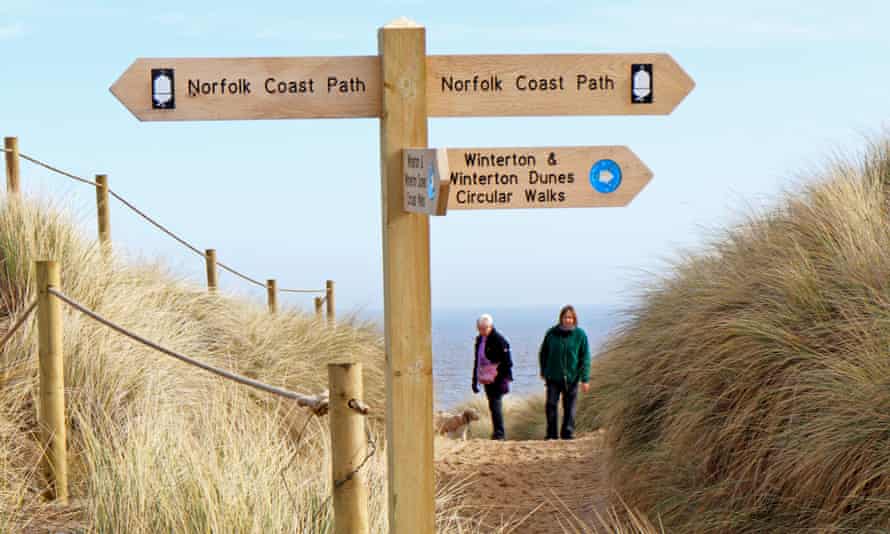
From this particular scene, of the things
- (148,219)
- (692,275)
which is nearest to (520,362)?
(148,219)

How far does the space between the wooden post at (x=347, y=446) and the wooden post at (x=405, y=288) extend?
Result: 35cm

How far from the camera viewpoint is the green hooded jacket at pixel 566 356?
11.7 meters

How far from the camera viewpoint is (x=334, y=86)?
4.45 m

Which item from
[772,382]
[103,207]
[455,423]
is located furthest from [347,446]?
[455,423]

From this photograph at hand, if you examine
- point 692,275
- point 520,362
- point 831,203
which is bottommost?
point 520,362

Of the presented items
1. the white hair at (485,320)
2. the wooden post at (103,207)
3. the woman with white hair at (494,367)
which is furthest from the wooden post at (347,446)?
the woman with white hair at (494,367)

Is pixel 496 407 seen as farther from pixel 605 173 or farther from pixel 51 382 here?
pixel 605 173

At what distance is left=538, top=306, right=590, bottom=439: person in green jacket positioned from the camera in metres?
11.7

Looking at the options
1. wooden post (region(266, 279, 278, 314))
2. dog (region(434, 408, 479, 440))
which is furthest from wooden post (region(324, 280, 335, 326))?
dog (region(434, 408, 479, 440))

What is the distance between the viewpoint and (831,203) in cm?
715

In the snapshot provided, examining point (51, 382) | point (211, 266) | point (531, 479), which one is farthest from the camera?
point (211, 266)

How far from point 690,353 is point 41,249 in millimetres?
5682

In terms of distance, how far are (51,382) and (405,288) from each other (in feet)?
10.4

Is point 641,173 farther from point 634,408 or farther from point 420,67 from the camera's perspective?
point 634,408
